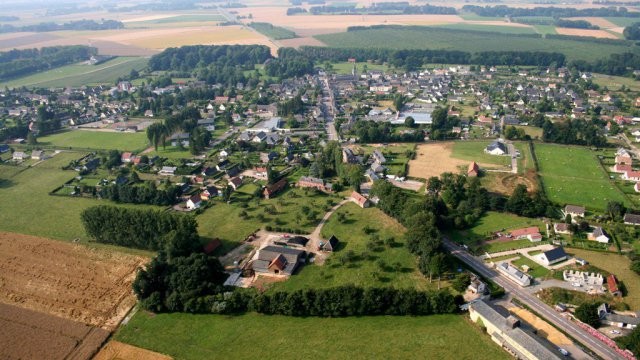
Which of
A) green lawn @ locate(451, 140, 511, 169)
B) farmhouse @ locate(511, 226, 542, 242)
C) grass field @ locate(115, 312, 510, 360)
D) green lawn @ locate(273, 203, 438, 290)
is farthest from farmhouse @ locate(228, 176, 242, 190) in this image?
farmhouse @ locate(511, 226, 542, 242)

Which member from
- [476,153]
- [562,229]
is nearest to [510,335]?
[562,229]

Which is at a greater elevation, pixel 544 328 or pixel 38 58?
pixel 38 58

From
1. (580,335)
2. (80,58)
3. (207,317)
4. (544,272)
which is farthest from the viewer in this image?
(80,58)

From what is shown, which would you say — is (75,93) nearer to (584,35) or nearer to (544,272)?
(544,272)

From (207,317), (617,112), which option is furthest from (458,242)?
(617,112)

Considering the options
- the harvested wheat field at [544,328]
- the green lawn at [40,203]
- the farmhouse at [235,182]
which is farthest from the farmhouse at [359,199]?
the green lawn at [40,203]

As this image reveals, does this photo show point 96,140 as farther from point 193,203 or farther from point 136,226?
point 136,226

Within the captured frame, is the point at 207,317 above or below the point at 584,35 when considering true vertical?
below
